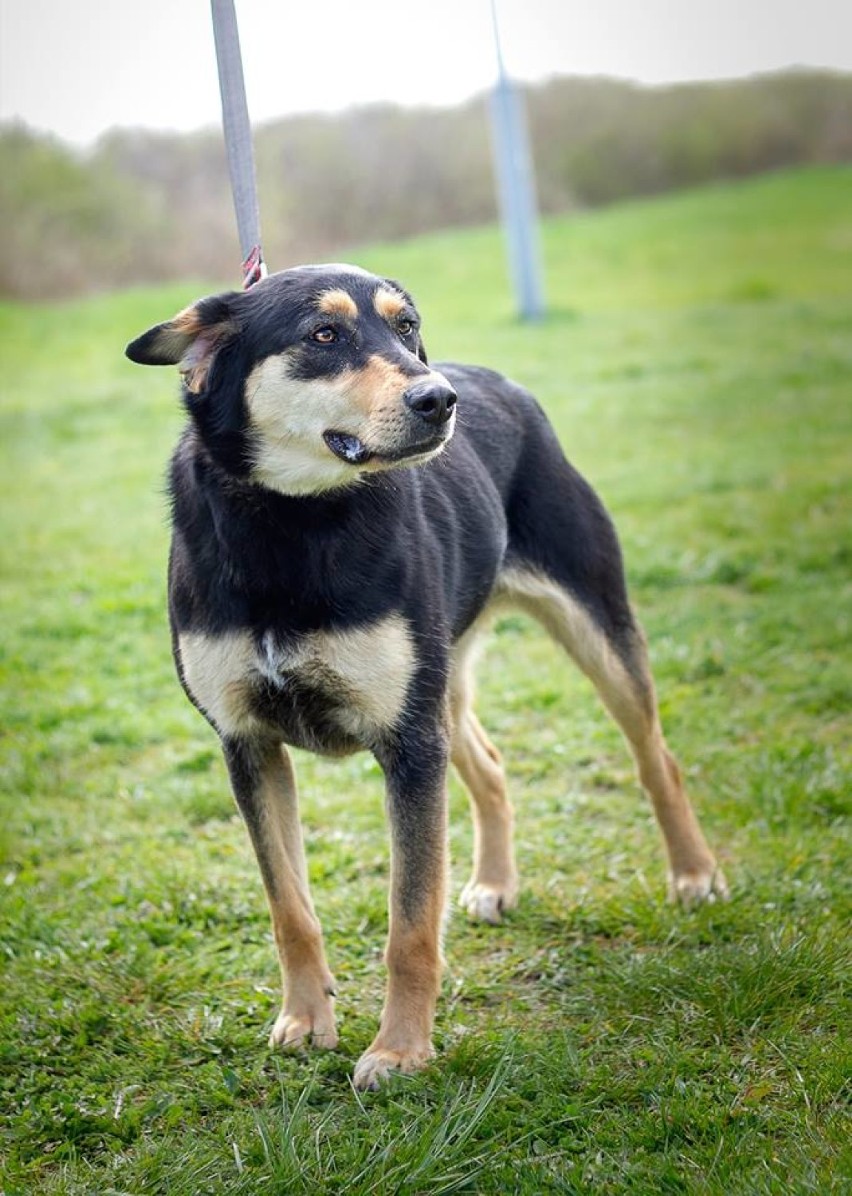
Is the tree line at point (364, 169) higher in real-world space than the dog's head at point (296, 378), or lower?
higher

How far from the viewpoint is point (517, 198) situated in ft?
57.9

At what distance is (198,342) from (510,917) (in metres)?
2.16

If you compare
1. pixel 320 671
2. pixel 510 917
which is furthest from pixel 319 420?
pixel 510 917

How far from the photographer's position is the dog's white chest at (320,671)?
132 inches

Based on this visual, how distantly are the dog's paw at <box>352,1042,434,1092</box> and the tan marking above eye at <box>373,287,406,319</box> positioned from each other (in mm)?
1925

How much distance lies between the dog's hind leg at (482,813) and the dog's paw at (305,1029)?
843 millimetres

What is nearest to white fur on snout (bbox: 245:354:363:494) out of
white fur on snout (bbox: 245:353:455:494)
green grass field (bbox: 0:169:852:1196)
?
white fur on snout (bbox: 245:353:455:494)

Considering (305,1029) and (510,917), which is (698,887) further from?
(305,1029)

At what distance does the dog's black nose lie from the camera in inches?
127

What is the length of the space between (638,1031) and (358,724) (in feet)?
3.68

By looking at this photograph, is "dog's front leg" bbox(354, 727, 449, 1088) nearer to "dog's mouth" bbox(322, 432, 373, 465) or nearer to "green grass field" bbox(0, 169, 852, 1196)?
"green grass field" bbox(0, 169, 852, 1196)

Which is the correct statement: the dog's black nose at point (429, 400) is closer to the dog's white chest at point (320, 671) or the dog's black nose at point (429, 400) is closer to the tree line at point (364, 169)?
the dog's white chest at point (320, 671)

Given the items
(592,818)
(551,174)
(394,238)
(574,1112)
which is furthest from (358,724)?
(551,174)

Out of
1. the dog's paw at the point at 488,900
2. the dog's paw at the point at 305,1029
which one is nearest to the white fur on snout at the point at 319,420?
the dog's paw at the point at 305,1029
